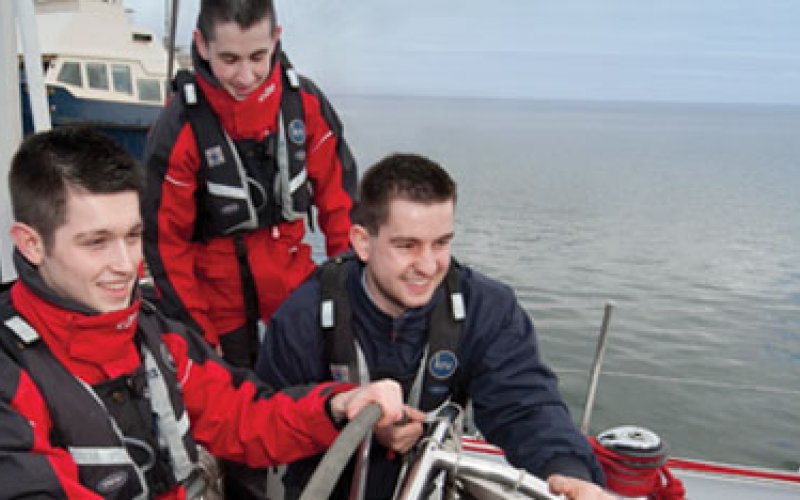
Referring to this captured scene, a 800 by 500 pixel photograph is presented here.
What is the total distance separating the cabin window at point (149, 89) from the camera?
16.2 m

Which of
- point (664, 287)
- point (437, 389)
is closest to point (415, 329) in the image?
point (437, 389)

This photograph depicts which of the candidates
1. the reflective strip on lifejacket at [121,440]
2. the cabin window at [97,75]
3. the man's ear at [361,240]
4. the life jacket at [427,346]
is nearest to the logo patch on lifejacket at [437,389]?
the life jacket at [427,346]

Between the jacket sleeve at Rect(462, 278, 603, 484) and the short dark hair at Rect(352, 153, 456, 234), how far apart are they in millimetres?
351

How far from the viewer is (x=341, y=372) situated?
197 cm

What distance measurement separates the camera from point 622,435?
268 cm

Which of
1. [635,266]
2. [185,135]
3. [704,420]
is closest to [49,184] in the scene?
[185,135]

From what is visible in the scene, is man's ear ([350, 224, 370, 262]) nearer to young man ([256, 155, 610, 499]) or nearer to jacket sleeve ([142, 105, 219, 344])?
young man ([256, 155, 610, 499])

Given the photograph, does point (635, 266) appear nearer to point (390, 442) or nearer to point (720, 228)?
point (720, 228)

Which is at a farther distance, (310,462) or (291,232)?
(291,232)

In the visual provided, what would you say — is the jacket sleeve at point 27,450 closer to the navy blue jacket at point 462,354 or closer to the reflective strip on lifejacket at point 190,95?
the navy blue jacket at point 462,354

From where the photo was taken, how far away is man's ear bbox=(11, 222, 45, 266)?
142 cm

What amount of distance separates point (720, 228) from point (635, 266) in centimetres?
595

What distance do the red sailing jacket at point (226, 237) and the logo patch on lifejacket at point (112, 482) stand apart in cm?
96

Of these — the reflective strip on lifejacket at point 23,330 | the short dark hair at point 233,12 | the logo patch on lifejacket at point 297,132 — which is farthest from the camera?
the logo patch on lifejacket at point 297,132
